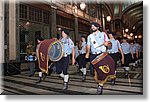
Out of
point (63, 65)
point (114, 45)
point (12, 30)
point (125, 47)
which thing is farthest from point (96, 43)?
point (12, 30)

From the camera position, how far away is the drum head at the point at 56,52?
8.70 feet

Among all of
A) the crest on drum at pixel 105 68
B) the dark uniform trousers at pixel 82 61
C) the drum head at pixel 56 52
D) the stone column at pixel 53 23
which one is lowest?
the crest on drum at pixel 105 68

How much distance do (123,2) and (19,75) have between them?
57.5 inches

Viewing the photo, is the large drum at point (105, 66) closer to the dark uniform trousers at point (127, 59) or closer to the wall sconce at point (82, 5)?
the dark uniform trousers at point (127, 59)

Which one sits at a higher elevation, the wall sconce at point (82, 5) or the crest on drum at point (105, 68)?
the wall sconce at point (82, 5)

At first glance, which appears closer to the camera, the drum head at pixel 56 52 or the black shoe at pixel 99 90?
the black shoe at pixel 99 90

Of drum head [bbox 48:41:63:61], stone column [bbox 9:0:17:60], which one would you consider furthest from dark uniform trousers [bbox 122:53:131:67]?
stone column [bbox 9:0:17:60]

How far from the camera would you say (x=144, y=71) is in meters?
2.50

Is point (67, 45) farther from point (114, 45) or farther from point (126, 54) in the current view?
point (126, 54)

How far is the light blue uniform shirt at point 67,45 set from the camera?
2.63 metres

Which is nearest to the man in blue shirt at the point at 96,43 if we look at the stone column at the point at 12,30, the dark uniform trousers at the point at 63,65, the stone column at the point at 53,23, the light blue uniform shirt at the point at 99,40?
the light blue uniform shirt at the point at 99,40

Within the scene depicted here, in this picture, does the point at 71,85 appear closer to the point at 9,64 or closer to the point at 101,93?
the point at 101,93

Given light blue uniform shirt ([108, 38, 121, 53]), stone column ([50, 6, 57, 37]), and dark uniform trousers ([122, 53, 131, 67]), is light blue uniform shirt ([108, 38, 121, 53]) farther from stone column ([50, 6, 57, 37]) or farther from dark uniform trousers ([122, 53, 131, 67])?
stone column ([50, 6, 57, 37])

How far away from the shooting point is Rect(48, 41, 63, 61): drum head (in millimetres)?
2650
